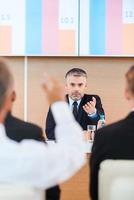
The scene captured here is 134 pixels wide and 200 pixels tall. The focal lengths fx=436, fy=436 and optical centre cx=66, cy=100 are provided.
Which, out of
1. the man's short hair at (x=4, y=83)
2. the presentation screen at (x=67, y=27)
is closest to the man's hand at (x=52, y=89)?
the man's short hair at (x=4, y=83)

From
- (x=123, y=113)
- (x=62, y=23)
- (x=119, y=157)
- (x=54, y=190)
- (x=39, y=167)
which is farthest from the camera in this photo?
(x=123, y=113)

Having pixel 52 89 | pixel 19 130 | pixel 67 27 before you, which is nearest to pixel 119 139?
pixel 19 130

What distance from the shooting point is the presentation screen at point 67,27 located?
4305mm

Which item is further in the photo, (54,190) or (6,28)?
(6,28)

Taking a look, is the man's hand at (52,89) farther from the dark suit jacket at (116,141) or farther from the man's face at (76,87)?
the man's face at (76,87)

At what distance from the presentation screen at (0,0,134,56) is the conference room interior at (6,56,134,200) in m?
0.16

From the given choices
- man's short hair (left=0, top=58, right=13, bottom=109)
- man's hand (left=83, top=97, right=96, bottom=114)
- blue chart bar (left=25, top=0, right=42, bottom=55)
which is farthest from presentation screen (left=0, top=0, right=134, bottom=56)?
man's short hair (left=0, top=58, right=13, bottom=109)

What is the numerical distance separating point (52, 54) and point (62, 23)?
0.32 metres

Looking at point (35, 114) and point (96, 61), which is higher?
point (96, 61)

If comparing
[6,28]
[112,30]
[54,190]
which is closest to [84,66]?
[112,30]

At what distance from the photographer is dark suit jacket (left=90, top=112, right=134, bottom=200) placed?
1.87 m

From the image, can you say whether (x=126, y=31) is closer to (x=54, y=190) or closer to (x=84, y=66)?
(x=84, y=66)

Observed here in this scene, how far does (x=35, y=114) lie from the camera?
4574 mm

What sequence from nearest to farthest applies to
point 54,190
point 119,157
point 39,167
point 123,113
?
point 39,167
point 119,157
point 54,190
point 123,113
